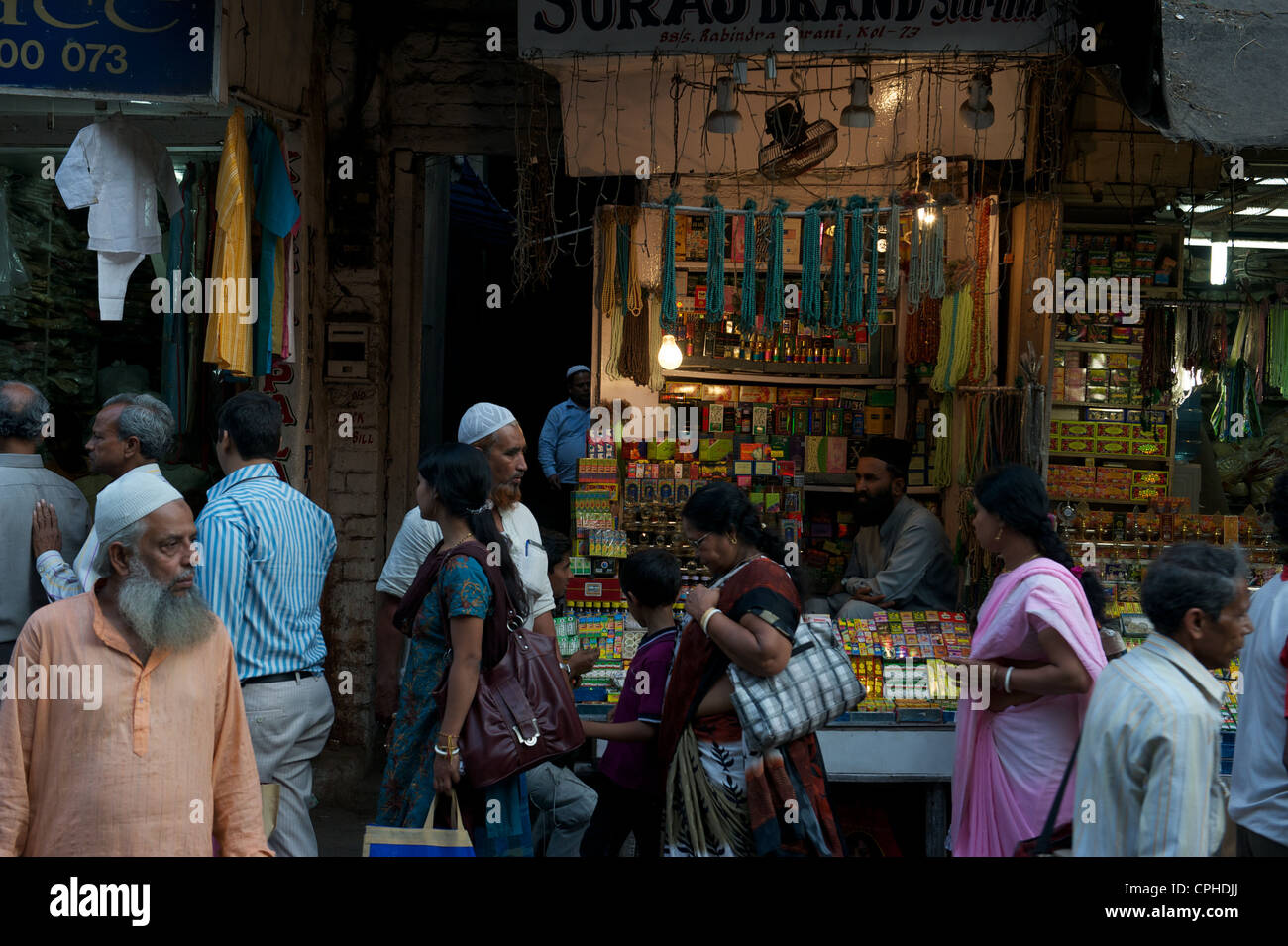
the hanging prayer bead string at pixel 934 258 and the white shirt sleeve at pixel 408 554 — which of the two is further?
the hanging prayer bead string at pixel 934 258

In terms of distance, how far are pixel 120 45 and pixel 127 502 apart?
301 cm

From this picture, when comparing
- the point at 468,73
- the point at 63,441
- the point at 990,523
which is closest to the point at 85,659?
the point at 990,523

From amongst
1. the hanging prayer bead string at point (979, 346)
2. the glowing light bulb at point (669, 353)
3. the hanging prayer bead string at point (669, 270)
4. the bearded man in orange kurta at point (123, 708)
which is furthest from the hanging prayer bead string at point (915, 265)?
the bearded man in orange kurta at point (123, 708)

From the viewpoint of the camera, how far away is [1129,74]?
4.77 metres

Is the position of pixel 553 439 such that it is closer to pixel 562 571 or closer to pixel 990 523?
pixel 562 571

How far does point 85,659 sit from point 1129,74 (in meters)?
4.28

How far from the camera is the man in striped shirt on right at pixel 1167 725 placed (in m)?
2.40

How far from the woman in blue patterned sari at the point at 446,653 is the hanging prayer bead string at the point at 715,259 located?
2633 mm

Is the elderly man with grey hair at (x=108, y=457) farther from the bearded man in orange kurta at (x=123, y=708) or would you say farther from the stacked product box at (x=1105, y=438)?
the stacked product box at (x=1105, y=438)

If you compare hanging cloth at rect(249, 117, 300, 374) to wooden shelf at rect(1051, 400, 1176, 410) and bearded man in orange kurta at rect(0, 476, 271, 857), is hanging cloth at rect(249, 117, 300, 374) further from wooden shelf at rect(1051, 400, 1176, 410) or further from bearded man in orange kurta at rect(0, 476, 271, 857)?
wooden shelf at rect(1051, 400, 1176, 410)

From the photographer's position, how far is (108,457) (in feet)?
12.6

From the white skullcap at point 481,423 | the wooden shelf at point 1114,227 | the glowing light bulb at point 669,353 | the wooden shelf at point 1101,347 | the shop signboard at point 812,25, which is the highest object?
the shop signboard at point 812,25

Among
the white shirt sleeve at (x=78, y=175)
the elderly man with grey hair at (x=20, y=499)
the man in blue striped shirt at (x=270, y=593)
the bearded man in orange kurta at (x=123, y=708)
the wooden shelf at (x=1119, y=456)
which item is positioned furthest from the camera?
the wooden shelf at (x=1119, y=456)

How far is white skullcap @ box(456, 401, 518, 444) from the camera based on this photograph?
13.8ft
